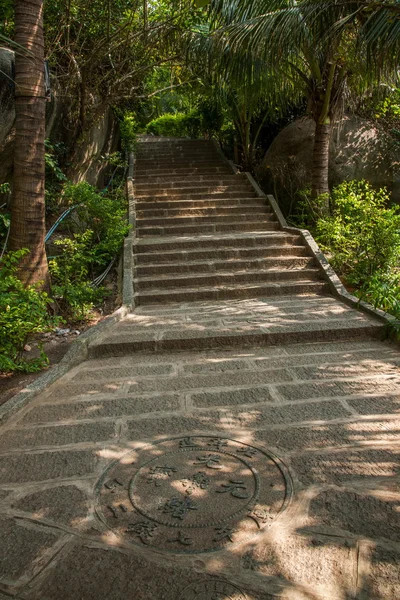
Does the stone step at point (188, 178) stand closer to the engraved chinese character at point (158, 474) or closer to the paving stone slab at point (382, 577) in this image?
the engraved chinese character at point (158, 474)

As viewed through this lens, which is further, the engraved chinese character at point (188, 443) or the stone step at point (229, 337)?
the stone step at point (229, 337)

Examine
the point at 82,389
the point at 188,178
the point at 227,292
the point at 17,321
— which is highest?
the point at 188,178

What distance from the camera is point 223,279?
629 centimetres

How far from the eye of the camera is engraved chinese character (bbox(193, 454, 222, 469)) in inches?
90.6

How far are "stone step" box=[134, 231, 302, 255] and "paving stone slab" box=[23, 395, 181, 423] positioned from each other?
4.22 metres

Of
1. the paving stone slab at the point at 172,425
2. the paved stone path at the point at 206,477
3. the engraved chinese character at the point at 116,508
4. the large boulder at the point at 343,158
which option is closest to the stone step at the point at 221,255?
the paved stone path at the point at 206,477

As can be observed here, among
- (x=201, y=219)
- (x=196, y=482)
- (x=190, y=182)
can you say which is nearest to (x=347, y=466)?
(x=196, y=482)

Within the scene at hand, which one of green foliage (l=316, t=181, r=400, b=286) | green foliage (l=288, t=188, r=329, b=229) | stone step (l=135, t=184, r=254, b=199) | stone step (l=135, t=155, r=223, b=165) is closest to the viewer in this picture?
green foliage (l=316, t=181, r=400, b=286)

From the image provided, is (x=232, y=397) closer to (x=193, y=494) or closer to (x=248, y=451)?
(x=248, y=451)

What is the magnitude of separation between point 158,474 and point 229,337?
7.29 feet

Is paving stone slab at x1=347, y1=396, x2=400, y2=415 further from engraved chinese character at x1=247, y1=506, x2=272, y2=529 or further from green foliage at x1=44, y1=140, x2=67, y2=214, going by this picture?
green foliage at x1=44, y1=140, x2=67, y2=214

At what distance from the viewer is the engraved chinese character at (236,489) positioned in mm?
2062

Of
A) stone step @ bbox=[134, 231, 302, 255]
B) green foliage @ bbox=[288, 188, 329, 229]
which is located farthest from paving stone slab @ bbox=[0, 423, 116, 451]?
green foliage @ bbox=[288, 188, 329, 229]

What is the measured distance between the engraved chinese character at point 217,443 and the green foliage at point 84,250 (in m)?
3.18
